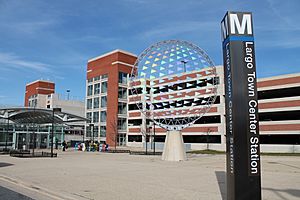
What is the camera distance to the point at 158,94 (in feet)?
94.2

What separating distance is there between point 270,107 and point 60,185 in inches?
1778

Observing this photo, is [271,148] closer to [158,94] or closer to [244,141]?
→ [158,94]

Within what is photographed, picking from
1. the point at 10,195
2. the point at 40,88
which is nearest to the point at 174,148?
the point at 10,195

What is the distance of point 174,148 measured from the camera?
989 inches

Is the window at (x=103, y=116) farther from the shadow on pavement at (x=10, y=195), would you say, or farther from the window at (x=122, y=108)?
the shadow on pavement at (x=10, y=195)

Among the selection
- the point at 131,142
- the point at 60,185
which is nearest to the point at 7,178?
the point at 60,185

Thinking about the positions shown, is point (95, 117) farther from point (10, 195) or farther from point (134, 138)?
point (10, 195)

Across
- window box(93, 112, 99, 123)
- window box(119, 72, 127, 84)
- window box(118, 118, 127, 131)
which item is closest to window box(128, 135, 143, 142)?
window box(118, 118, 127, 131)

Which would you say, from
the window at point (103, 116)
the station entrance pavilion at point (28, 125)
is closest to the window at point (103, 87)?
the window at point (103, 116)

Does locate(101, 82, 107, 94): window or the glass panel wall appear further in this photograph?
the glass panel wall

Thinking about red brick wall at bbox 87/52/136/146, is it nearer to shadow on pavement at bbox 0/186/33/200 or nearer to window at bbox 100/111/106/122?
window at bbox 100/111/106/122

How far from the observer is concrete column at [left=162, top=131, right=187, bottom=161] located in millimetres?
25031

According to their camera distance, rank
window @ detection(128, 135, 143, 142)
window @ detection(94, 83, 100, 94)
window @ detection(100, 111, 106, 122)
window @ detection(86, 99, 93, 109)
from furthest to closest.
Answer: window @ detection(86, 99, 93, 109)
window @ detection(94, 83, 100, 94)
window @ detection(100, 111, 106, 122)
window @ detection(128, 135, 143, 142)

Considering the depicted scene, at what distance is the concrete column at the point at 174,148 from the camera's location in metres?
25.0
